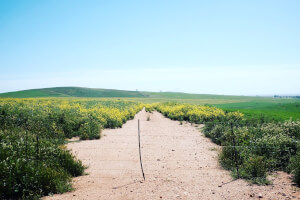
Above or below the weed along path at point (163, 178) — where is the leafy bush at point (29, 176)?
above

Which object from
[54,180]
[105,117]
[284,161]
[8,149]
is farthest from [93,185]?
[105,117]

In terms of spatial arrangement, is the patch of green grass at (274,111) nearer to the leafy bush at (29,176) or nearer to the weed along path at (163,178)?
the weed along path at (163,178)

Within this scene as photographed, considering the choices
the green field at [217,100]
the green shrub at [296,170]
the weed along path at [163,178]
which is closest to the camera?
the weed along path at [163,178]

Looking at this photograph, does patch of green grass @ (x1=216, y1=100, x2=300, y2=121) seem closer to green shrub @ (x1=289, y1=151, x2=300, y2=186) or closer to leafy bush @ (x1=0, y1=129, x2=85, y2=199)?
green shrub @ (x1=289, y1=151, x2=300, y2=186)

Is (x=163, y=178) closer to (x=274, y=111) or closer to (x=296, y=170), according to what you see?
(x=296, y=170)

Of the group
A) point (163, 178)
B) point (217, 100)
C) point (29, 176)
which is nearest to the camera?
point (29, 176)

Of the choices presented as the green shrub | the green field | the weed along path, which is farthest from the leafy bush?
the green field

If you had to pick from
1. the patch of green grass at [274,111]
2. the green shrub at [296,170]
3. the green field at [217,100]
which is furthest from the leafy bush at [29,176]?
the green field at [217,100]

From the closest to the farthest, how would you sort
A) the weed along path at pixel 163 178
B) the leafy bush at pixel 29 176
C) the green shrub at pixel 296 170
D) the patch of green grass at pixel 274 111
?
1. the leafy bush at pixel 29 176
2. the weed along path at pixel 163 178
3. the green shrub at pixel 296 170
4. the patch of green grass at pixel 274 111

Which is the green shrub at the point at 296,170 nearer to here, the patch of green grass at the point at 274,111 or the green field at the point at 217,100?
the patch of green grass at the point at 274,111

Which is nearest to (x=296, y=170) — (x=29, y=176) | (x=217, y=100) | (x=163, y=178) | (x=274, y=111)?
(x=163, y=178)

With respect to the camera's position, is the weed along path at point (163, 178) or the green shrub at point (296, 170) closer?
the weed along path at point (163, 178)

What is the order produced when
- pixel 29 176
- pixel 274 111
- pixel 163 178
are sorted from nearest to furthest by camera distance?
pixel 29 176, pixel 163 178, pixel 274 111

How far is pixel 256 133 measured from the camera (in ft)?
41.5
